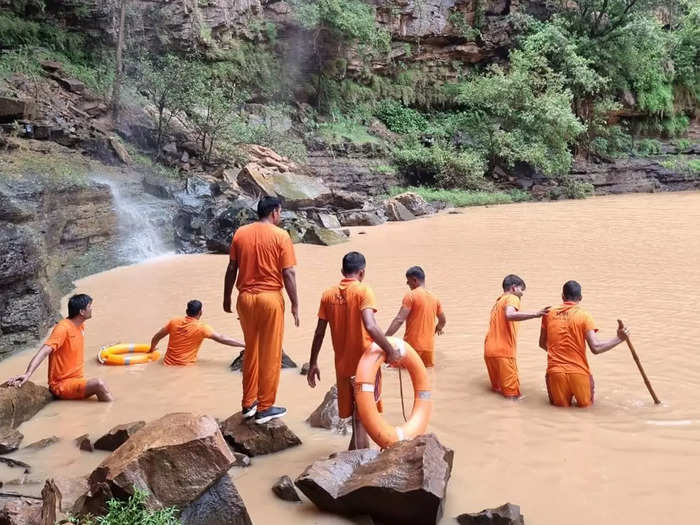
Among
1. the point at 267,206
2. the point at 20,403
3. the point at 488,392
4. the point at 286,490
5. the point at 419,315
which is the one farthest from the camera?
the point at 419,315

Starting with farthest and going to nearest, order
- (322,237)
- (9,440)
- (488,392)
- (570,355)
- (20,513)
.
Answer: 1. (322,237)
2. (488,392)
3. (570,355)
4. (9,440)
5. (20,513)

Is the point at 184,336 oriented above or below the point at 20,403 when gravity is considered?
above

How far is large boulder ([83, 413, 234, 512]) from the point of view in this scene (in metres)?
3.00

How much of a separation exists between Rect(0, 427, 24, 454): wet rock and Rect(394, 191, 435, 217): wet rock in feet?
60.4

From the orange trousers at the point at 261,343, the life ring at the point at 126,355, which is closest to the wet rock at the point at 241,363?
the life ring at the point at 126,355

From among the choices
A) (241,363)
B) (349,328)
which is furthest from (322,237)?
(349,328)

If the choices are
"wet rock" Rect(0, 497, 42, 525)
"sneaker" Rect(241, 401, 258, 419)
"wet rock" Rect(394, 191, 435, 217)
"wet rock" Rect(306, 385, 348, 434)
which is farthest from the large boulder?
"wet rock" Rect(394, 191, 435, 217)

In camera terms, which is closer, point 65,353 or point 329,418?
point 329,418

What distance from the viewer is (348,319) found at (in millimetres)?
4191

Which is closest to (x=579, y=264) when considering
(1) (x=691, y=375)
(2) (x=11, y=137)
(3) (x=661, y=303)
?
(3) (x=661, y=303)

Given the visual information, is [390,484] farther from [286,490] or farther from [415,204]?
[415,204]

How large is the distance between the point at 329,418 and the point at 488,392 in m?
1.77

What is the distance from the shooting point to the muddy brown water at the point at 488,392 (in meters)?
3.73

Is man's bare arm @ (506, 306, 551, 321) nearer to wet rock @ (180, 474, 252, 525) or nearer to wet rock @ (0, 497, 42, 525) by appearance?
wet rock @ (180, 474, 252, 525)
